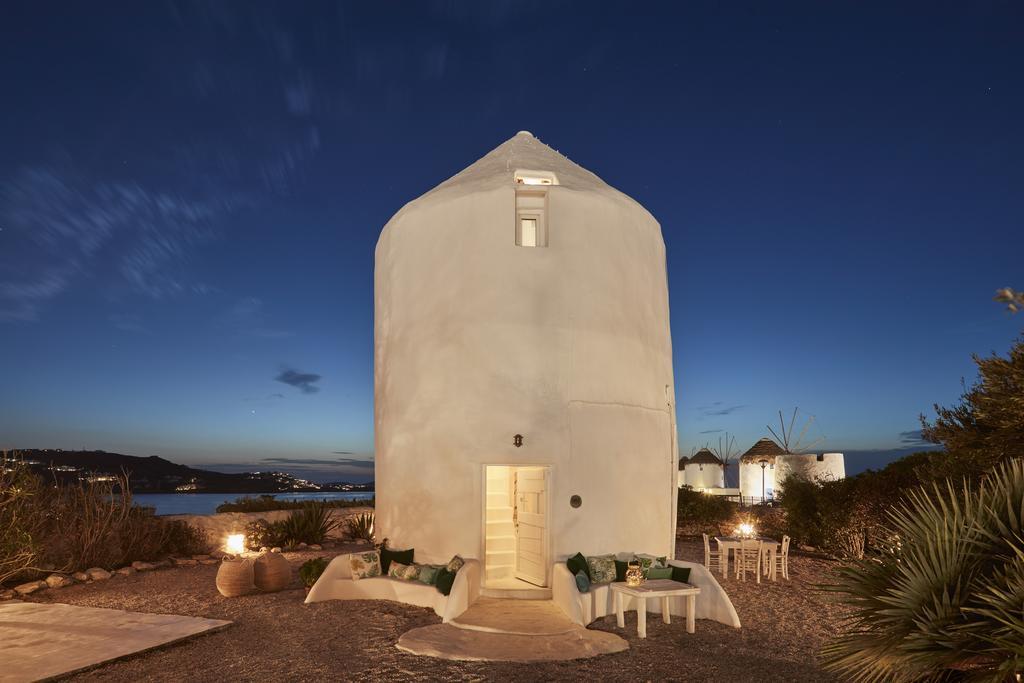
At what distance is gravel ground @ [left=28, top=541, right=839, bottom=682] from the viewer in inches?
241

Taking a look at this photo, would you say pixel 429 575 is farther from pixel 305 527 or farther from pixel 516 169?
pixel 305 527

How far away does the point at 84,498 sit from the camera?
1226 centimetres

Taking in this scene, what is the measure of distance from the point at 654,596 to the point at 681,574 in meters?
1.11

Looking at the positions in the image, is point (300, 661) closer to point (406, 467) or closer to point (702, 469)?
point (406, 467)

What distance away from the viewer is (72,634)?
7.22m

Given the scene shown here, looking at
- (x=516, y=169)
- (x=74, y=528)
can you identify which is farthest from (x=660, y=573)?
(x=74, y=528)

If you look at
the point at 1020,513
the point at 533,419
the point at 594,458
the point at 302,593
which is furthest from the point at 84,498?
the point at 1020,513

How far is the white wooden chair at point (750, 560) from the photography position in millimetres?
11141

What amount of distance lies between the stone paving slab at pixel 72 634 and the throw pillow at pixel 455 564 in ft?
9.58

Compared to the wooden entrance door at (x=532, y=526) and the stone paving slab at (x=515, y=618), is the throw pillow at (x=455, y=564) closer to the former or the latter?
the stone paving slab at (x=515, y=618)

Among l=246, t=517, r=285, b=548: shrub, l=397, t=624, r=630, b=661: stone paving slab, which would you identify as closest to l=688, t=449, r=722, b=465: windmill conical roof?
l=246, t=517, r=285, b=548: shrub

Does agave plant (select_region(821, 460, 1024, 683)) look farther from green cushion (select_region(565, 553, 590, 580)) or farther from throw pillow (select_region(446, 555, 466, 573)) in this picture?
throw pillow (select_region(446, 555, 466, 573))

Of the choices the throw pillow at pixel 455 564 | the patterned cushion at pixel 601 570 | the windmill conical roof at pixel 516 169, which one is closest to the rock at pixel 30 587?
the throw pillow at pixel 455 564

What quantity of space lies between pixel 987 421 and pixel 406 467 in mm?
7763
